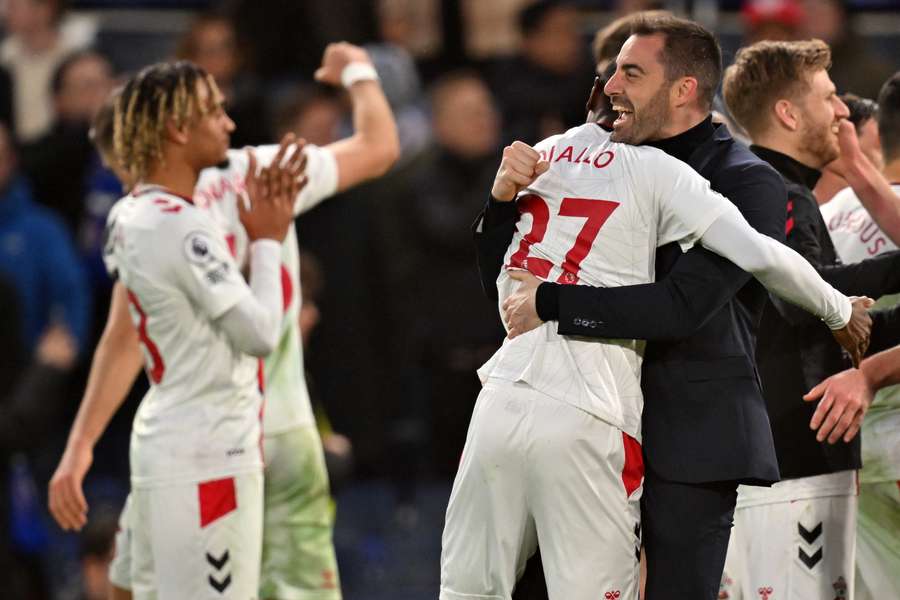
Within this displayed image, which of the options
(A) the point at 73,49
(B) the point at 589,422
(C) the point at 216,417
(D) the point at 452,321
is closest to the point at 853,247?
(B) the point at 589,422

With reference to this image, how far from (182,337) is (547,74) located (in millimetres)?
4481

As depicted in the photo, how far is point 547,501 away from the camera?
4.37 metres

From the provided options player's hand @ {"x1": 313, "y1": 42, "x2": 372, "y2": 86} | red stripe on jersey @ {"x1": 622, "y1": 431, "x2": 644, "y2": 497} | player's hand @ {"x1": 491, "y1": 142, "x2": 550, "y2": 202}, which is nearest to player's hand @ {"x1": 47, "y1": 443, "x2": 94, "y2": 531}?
player's hand @ {"x1": 313, "y1": 42, "x2": 372, "y2": 86}

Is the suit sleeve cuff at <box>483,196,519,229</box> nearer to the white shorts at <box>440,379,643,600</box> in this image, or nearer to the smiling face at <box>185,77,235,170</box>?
the white shorts at <box>440,379,643,600</box>

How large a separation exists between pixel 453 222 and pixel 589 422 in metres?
4.62

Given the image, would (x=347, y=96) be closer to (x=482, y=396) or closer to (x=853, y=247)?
(x=853, y=247)

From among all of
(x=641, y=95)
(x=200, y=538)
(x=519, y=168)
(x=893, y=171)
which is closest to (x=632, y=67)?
(x=641, y=95)

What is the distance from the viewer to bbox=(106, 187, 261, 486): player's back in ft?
17.3

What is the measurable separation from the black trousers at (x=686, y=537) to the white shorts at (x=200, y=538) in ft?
5.13

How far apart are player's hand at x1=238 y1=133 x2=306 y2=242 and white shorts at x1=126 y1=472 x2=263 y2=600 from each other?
0.86 meters

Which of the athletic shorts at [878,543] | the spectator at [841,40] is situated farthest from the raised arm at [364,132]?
the spectator at [841,40]

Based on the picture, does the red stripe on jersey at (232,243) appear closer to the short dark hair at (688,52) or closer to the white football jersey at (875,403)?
the short dark hair at (688,52)

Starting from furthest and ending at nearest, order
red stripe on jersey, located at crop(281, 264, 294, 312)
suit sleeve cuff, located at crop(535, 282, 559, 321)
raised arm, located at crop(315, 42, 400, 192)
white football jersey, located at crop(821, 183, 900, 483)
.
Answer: raised arm, located at crop(315, 42, 400, 192)
red stripe on jersey, located at crop(281, 264, 294, 312)
white football jersey, located at crop(821, 183, 900, 483)
suit sleeve cuff, located at crop(535, 282, 559, 321)

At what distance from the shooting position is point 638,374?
4.52 metres
